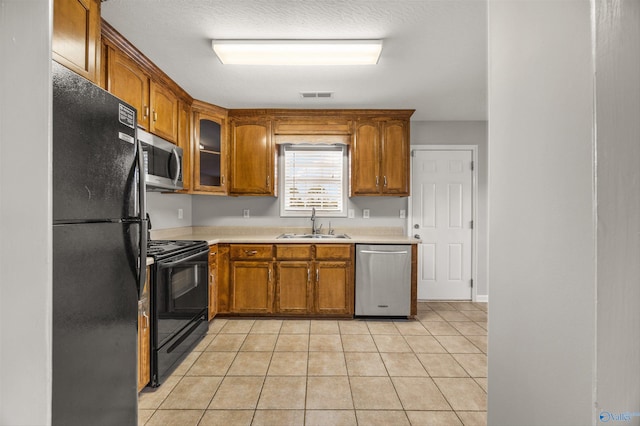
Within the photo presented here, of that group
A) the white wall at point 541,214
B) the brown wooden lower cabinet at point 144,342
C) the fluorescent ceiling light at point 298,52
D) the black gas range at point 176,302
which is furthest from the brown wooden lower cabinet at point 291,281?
the white wall at point 541,214

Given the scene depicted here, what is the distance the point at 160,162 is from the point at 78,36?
1.15m

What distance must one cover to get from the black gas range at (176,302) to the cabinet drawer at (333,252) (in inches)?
46.1

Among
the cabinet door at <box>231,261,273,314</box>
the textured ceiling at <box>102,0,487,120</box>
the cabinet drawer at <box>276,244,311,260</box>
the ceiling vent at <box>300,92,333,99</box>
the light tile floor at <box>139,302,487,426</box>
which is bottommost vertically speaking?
the light tile floor at <box>139,302,487,426</box>

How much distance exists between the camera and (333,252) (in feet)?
11.6

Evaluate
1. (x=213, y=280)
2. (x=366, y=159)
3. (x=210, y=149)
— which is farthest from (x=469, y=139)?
(x=213, y=280)

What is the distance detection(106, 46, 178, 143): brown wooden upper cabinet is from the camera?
2232mm

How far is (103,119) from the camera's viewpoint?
127 centimetres

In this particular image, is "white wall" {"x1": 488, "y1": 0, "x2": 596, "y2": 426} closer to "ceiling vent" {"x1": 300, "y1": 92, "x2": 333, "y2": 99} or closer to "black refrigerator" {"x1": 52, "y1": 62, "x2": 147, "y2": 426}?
"black refrigerator" {"x1": 52, "y1": 62, "x2": 147, "y2": 426}

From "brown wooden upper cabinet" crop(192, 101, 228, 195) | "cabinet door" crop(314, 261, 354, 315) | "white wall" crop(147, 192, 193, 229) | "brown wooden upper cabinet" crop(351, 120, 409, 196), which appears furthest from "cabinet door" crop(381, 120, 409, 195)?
"white wall" crop(147, 192, 193, 229)

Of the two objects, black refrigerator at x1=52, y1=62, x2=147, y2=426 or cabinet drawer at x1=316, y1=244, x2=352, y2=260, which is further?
cabinet drawer at x1=316, y1=244, x2=352, y2=260

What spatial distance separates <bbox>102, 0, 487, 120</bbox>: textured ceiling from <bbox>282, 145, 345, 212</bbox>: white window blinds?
879mm

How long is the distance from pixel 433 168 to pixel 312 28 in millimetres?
2710

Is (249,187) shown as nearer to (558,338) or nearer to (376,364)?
(376,364)

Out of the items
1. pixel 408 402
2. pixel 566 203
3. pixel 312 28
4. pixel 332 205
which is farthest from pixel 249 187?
pixel 566 203
